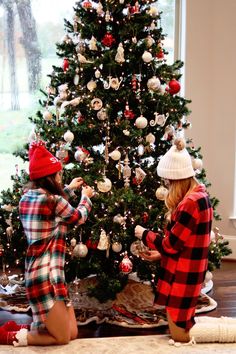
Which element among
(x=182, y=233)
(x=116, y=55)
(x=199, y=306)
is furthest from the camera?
(x=199, y=306)

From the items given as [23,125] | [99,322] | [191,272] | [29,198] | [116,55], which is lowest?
[99,322]

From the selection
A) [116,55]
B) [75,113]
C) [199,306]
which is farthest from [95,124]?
[199,306]

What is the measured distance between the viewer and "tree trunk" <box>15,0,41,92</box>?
4.75 meters

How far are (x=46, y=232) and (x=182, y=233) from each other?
677 mm

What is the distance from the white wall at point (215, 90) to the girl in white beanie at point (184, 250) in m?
2.01

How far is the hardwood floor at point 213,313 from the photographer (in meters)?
3.21

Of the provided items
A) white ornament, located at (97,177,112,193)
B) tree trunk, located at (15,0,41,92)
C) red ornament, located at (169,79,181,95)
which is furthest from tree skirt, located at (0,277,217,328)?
tree trunk, located at (15,0,41,92)

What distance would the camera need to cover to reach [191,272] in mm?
2762

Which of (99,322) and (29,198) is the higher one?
(29,198)

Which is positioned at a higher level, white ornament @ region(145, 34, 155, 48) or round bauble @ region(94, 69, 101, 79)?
white ornament @ region(145, 34, 155, 48)

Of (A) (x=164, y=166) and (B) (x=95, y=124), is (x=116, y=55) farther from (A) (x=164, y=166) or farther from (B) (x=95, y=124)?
(A) (x=164, y=166)

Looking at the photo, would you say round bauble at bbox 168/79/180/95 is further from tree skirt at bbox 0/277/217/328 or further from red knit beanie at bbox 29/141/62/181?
tree skirt at bbox 0/277/217/328

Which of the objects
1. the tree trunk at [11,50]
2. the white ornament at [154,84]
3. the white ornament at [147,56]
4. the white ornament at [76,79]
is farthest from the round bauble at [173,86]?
the tree trunk at [11,50]

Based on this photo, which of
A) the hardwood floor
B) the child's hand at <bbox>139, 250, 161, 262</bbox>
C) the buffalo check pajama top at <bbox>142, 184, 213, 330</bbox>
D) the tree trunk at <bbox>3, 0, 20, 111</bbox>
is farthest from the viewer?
the tree trunk at <bbox>3, 0, 20, 111</bbox>
